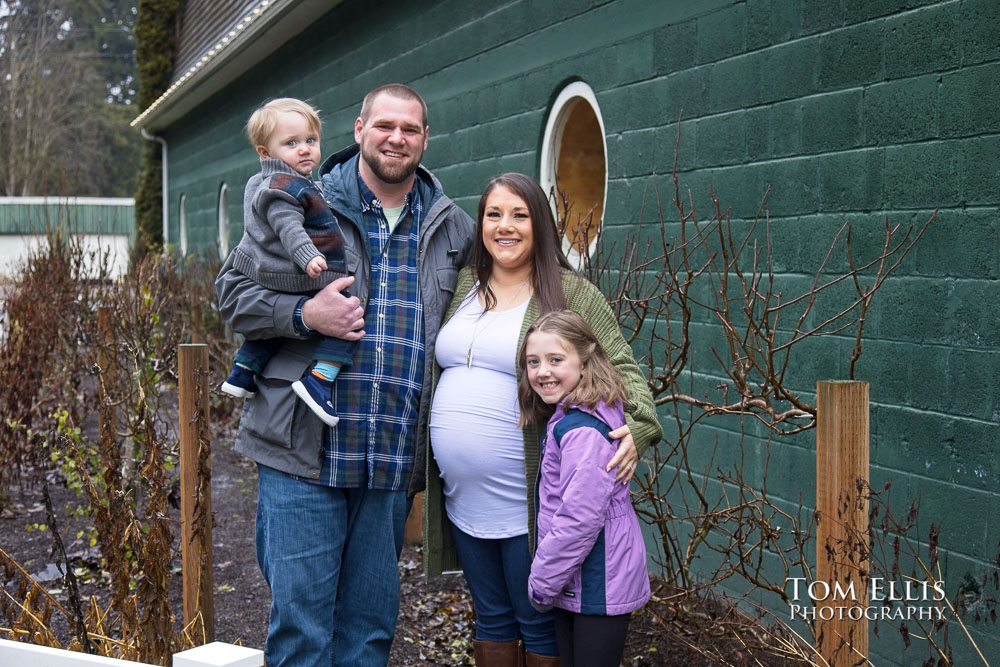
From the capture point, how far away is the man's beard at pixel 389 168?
3.09 m

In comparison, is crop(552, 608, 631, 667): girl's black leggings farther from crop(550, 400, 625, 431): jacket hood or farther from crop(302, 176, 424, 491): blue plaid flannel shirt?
crop(302, 176, 424, 491): blue plaid flannel shirt

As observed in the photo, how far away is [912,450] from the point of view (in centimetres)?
362

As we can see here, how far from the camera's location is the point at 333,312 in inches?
114

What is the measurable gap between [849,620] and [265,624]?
295 cm

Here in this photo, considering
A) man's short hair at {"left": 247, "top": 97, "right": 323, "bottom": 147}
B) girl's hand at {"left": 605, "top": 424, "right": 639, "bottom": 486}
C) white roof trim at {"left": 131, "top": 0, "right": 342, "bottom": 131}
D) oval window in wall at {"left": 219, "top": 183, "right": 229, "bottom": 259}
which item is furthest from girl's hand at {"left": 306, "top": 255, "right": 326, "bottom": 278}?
oval window in wall at {"left": 219, "top": 183, "right": 229, "bottom": 259}

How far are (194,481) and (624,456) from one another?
1.83 metres

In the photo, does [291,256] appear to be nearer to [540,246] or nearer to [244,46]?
[540,246]

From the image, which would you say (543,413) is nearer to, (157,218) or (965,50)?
(965,50)

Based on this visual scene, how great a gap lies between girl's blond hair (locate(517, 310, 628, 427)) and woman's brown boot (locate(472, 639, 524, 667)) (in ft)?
2.33

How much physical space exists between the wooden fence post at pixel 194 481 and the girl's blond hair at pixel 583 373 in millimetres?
1507

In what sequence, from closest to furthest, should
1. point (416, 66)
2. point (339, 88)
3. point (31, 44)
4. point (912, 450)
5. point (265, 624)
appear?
1. point (912, 450)
2. point (265, 624)
3. point (416, 66)
4. point (339, 88)
5. point (31, 44)

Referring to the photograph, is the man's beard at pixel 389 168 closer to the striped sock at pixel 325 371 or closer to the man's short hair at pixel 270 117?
the man's short hair at pixel 270 117

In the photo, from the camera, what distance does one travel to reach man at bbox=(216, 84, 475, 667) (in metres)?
2.99

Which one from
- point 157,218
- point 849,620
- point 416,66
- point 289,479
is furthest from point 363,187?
point 157,218
